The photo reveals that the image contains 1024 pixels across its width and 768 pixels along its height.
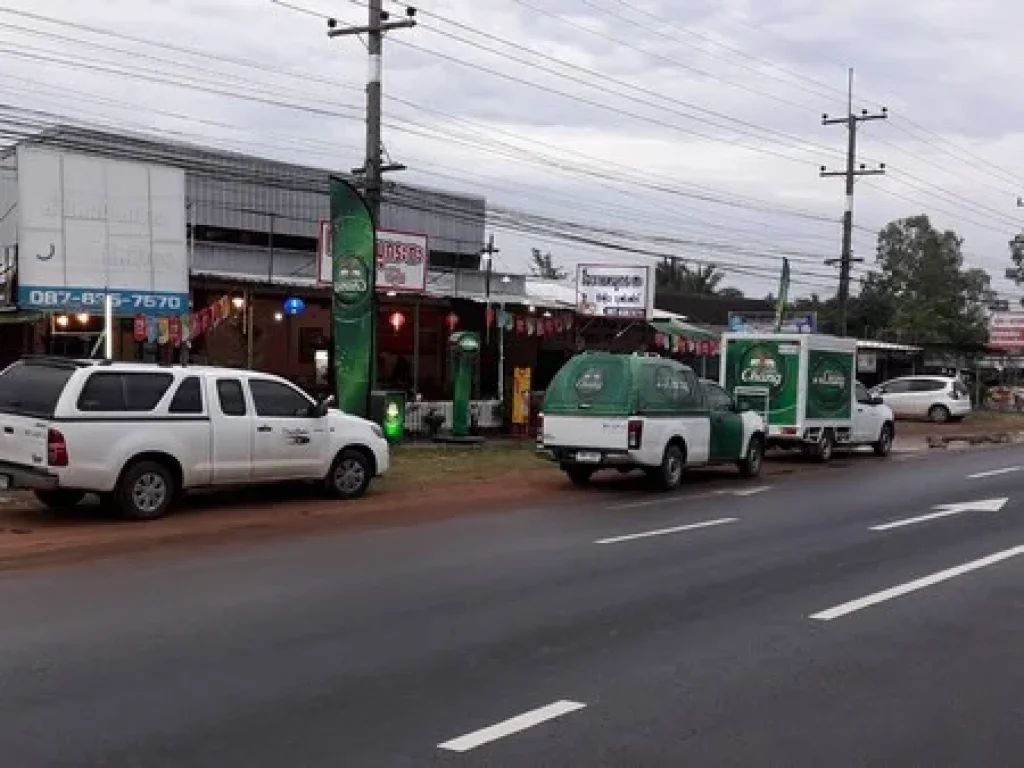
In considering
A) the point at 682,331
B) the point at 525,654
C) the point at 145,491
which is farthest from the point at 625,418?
the point at 682,331

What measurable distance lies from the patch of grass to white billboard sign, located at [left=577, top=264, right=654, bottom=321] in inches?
207

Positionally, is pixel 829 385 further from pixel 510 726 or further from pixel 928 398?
pixel 510 726

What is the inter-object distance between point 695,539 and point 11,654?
7.26m

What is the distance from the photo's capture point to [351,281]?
20.1 m

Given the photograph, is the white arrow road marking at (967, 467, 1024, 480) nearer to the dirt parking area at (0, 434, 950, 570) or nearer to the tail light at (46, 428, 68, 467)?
the dirt parking area at (0, 434, 950, 570)

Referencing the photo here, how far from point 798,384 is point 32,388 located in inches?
605

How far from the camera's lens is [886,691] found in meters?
6.24

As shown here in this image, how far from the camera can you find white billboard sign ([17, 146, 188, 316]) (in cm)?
1816

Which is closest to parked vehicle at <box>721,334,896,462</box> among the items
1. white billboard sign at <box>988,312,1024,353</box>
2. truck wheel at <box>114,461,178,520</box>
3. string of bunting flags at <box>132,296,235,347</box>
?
string of bunting flags at <box>132,296,235,347</box>

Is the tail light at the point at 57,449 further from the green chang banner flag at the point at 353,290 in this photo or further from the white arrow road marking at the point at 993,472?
the white arrow road marking at the point at 993,472

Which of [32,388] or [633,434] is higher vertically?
[32,388]

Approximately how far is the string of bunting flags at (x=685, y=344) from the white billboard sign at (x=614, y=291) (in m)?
2.92

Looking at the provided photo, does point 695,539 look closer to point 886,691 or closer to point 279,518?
point 279,518

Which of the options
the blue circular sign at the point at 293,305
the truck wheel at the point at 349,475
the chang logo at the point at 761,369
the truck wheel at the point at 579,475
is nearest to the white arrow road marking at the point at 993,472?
the chang logo at the point at 761,369
